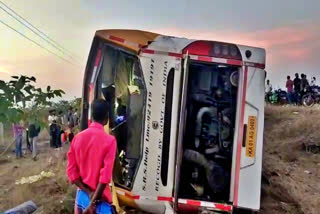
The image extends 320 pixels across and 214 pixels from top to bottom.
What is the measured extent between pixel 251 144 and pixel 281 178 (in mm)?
2878

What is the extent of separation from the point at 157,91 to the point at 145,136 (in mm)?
503

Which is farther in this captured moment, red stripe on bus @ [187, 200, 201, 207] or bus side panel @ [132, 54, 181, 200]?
red stripe on bus @ [187, 200, 201, 207]

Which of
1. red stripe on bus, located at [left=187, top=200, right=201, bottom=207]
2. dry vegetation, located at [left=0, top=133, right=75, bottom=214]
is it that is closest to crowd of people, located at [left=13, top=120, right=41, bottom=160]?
dry vegetation, located at [left=0, top=133, right=75, bottom=214]

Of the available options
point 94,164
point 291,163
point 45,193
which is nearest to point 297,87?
point 291,163

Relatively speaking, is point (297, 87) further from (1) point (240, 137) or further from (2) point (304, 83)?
(1) point (240, 137)

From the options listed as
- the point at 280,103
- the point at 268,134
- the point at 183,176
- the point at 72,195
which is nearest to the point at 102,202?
the point at 183,176

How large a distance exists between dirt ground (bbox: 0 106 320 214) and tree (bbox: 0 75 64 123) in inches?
82.7

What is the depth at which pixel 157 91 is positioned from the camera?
5223mm

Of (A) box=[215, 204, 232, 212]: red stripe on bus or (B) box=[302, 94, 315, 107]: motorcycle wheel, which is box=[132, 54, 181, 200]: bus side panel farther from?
(B) box=[302, 94, 315, 107]: motorcycle wheel

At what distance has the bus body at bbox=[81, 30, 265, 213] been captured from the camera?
5.20 meters

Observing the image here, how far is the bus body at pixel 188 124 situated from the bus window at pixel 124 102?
1cm

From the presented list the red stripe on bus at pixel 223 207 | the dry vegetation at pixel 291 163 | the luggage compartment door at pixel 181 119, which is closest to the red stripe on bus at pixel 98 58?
the luggage compartment door at pixel 181 119

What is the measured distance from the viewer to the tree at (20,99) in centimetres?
405

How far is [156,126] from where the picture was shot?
5211 mm
